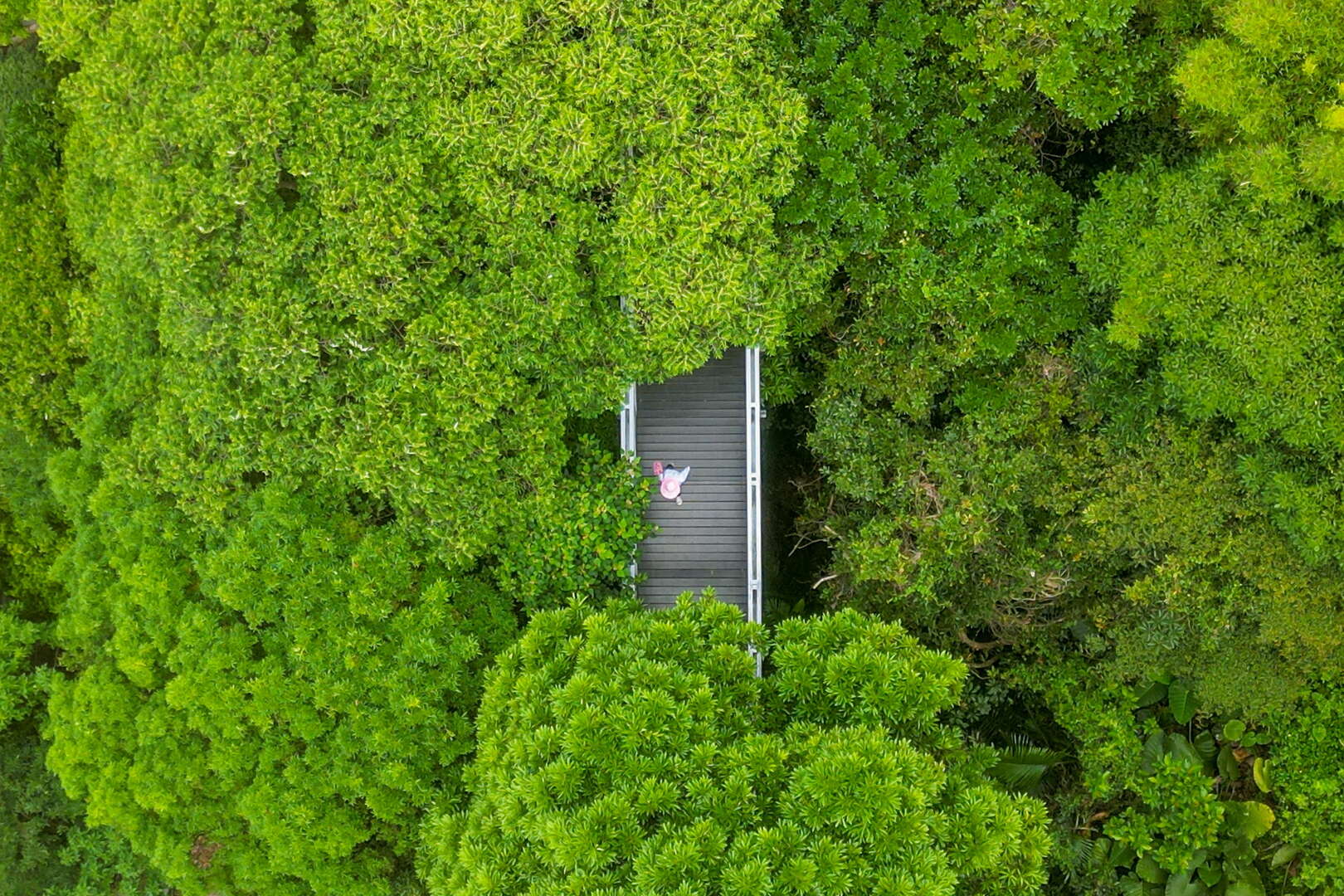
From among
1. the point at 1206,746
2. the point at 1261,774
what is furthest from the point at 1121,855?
the point at 1261,774

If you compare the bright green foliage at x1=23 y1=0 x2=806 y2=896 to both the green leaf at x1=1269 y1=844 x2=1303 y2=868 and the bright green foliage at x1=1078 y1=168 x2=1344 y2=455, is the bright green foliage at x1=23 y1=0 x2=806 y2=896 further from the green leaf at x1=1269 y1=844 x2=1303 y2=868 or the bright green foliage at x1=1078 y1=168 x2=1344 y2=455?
the green leaf at x1=1269 y1=844 x2=1303 y2=868

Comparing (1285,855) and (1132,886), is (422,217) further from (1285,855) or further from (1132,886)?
(1285,855)

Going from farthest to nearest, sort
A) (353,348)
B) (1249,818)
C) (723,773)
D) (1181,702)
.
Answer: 1. (1181,702)
2. (1249,818)
3. (353,348)
4. (723,773)

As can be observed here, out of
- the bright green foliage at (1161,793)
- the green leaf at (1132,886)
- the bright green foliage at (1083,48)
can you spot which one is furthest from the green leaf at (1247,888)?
the bright green foliage at (1083,48)

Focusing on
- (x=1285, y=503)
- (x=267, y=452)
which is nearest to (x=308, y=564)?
(x=267, y=452)

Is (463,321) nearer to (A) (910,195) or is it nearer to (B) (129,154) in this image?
(B) (129,154)
